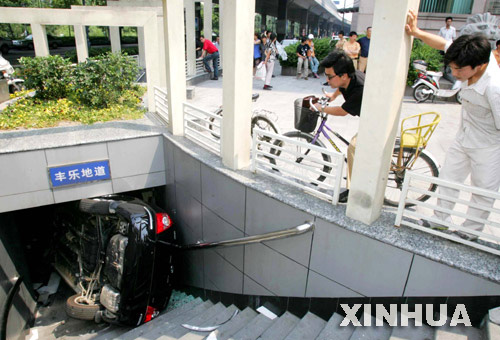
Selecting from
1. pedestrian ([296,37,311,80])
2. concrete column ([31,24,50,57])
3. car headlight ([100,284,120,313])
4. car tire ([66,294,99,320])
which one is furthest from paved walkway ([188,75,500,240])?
car tire ([66,294,99,320])

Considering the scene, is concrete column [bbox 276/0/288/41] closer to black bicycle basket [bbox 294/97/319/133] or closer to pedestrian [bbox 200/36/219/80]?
pedestrian [bbox 200/36/219/80]

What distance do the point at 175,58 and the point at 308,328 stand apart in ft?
14.2

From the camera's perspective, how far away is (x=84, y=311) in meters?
5.89

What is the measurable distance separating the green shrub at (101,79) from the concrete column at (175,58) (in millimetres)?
1948

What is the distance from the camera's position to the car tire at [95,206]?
564cm

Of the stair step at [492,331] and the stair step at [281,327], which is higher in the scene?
the stair step at [492,331]

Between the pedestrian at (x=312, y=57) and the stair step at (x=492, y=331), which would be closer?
the stair step at (x=492, y=331)

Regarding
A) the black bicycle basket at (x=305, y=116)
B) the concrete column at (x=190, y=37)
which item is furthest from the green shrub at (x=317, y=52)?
the black bicycle basket at (x=305, y=116)

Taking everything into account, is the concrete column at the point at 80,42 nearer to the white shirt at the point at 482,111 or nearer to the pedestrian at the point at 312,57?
the pedestrian at the point at 312,57

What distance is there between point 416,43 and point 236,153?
9.53 m

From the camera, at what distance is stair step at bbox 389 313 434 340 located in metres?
2.56

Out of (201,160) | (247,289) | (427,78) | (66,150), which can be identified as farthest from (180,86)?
(427,78)

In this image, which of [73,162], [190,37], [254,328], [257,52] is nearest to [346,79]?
[254,328]

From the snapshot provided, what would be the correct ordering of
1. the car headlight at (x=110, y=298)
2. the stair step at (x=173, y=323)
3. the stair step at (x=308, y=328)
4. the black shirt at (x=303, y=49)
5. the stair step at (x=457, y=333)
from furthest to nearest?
the black shirt at (x=303, y=49) < the car headlight at (x=110, y=298) < the stair step at (x=173, y=323) < the stair step at (x=308, y=328) < the stair step at (x=457, y=333)
